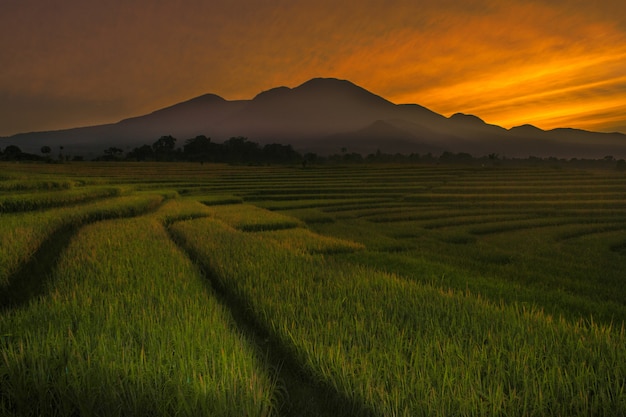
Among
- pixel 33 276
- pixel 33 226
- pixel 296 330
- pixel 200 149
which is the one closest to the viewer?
pixel 296 330

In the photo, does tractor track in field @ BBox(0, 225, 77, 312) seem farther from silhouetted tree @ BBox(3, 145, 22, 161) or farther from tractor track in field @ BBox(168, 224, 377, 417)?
silhouetted tree @ BBox(3, 145, 22, 161)

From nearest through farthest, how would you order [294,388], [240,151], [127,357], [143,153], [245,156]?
1. [127,357]
2. [294,388]
3. [143,153]
4. [245,156]
5. [240,151]

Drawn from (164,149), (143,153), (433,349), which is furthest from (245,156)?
(433,349)

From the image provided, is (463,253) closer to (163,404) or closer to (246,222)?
(246,222)

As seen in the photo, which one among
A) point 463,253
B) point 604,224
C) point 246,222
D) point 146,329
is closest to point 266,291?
point 146,329

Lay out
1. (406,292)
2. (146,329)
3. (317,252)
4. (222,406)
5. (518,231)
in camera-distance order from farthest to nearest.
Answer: (518,231) → (317,252) → (406,292) → (146,329) → (222,406)

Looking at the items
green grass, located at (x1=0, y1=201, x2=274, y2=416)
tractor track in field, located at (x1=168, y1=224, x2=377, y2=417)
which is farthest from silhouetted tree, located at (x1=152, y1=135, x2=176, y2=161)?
tractor track in field, located at (x1=168, y1=224, x2=377, y2=417)

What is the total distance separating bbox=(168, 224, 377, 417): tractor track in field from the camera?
2.51 m

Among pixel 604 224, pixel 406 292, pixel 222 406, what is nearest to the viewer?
pixel 222 406

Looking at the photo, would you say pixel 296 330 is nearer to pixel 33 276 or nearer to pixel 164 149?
pixel 33 276

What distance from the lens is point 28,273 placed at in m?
6.36

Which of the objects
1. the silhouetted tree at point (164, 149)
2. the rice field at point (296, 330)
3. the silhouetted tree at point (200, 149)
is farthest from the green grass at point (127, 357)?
the silhouetted tree at point (164, 149)

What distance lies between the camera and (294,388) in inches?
113

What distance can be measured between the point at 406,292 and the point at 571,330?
1.68 meters
